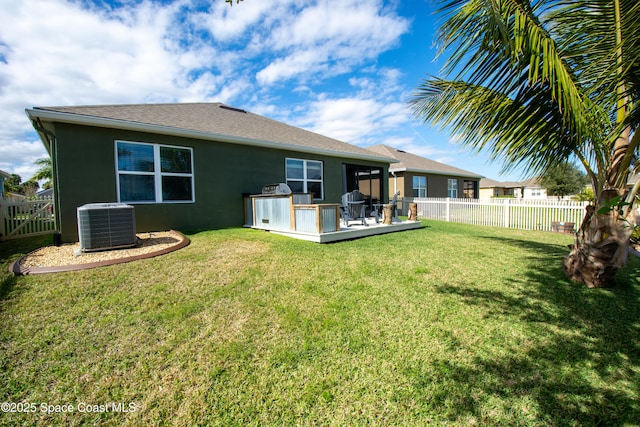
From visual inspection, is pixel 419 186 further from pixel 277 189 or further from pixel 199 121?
pixel 199 121

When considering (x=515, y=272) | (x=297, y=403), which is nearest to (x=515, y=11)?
(x=515, y=272)

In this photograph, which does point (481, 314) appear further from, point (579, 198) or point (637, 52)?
point (579, 198)

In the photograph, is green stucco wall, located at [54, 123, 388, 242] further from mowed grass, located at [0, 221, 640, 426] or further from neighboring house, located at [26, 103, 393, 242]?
mowed grass, located at [0, 221, 640, 426]

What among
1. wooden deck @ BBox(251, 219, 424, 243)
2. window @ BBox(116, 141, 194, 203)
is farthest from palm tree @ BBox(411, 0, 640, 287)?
window @ BBox(116, 141, 194, 203)

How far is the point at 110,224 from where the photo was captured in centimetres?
541

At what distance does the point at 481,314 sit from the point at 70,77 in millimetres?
25657

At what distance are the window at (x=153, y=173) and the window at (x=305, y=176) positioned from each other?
11.9 ft

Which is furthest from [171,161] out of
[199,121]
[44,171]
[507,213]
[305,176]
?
[44,171]

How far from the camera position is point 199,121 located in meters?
9.10

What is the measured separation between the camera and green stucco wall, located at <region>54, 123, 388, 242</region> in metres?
6.41

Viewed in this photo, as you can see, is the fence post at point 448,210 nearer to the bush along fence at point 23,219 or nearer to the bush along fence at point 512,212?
the bush along fence at point 512,212

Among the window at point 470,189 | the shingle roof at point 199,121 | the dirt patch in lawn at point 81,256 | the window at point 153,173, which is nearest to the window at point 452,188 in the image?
the window at point 470,189

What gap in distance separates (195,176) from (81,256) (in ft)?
12.5

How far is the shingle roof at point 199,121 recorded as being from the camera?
6.46 metres
